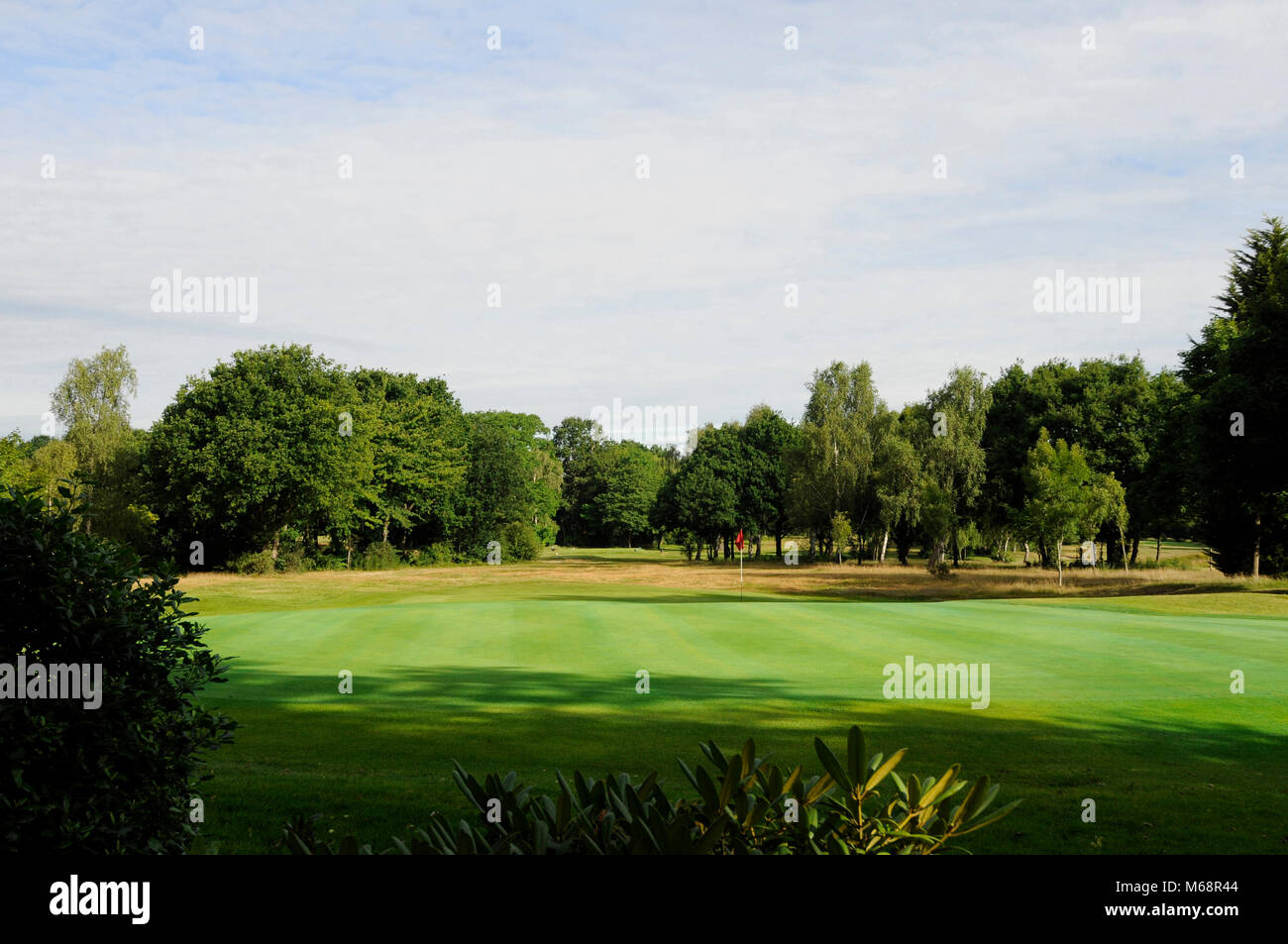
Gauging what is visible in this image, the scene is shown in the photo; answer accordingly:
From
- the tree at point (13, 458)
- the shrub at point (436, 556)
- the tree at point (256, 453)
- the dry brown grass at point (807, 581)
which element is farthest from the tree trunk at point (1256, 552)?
the tree at point (13, 458)

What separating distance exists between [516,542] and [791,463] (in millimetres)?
27470

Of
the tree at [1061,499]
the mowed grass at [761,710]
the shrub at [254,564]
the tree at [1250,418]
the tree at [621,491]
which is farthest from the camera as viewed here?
the tree at [621,491]

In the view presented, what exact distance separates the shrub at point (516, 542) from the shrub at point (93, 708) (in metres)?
77.6

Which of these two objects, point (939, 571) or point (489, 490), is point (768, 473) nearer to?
point (489, 490)

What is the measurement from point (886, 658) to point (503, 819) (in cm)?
1421

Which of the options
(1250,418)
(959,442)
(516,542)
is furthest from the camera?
(516,542)

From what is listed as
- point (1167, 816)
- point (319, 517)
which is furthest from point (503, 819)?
point (319, 517)

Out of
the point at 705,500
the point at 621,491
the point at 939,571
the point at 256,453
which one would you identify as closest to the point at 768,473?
the point at 705,500

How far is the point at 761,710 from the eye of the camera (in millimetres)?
→ 11539

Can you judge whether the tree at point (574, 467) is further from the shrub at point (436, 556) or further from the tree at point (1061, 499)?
the tree at point (1061, 499)

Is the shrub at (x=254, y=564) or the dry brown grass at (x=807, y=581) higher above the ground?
the shrub at (x=254, y=564)

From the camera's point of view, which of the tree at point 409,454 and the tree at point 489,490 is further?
the tree at point 489,490

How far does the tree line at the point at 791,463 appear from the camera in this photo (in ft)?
145
